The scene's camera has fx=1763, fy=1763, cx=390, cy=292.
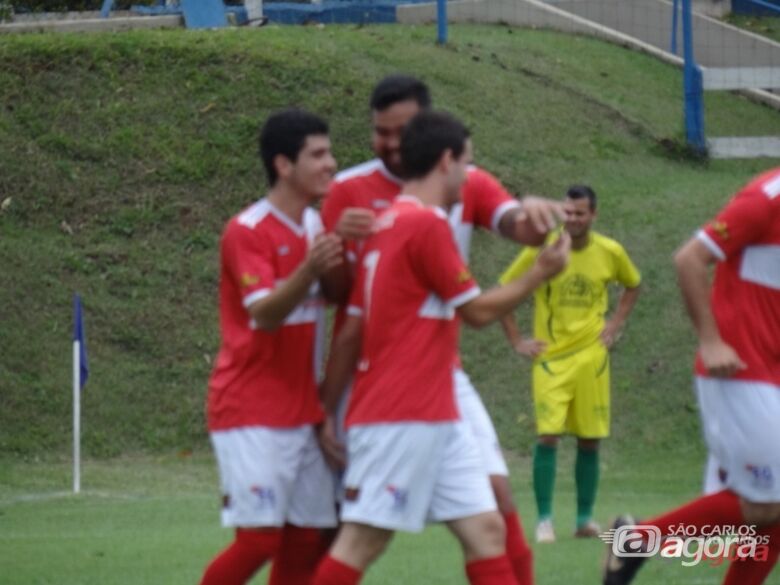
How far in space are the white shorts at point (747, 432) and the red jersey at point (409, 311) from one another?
1.31m

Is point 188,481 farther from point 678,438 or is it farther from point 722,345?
point 722,345

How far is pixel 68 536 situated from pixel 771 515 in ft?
18.1

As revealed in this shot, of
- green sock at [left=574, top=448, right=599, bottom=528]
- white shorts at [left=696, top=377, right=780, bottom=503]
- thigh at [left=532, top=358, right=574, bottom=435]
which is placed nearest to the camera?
white shorts at [left=696, top=377, right=780, bottom=503]

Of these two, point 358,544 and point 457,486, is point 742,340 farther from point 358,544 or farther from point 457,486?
point 358,544

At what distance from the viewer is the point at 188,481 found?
1480cm

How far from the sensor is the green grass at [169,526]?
30.4 feet

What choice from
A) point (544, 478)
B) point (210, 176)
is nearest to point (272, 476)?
point (544, 478)

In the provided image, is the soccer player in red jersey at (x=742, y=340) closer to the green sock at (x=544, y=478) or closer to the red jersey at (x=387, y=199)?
the red jersey at (x=387, y=199)

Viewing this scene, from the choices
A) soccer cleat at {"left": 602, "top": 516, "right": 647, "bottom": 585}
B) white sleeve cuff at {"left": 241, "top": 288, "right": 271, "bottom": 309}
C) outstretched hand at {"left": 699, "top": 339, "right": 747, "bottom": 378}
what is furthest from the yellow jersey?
white sleeve cuff at {"left": 241, "top": 288, "right": 271, "bottom": 309}

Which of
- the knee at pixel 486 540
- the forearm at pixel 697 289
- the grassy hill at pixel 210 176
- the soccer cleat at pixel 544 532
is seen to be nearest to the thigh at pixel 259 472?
the knee at pixel 486 540

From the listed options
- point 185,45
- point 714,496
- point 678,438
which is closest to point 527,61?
point 185,45

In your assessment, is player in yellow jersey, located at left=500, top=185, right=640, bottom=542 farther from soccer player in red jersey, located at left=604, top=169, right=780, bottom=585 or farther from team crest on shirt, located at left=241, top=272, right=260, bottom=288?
team crest on shirt, located at left=241, top=272, right=260, bottom=288

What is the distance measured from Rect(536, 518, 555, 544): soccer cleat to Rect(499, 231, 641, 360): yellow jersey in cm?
119

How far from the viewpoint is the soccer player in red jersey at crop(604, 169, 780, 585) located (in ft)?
23.0
